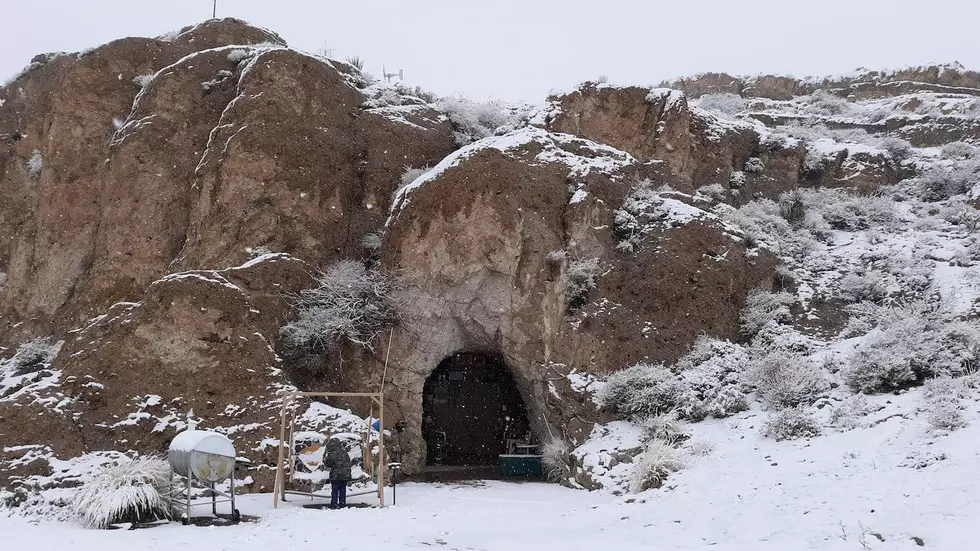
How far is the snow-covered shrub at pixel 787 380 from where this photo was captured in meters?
12.2

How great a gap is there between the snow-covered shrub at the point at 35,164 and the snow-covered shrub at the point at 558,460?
58.0 ft

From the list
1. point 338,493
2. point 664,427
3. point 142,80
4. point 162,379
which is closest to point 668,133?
point 664,427

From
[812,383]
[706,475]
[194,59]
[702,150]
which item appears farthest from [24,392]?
[702,150]

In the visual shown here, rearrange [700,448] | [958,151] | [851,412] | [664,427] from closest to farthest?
1. [851,412]
2. [700,448]
3. [664,427]
4. [958,151]

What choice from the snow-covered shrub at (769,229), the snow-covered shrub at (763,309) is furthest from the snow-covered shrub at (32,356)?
the snow-covered shrub at (769,229)

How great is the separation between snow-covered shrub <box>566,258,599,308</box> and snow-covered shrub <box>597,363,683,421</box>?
85.6 inches

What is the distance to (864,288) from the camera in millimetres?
15984

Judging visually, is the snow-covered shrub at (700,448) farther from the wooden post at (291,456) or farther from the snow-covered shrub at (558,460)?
the wooden post at (291,456)

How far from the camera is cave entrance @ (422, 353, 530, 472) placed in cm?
1920

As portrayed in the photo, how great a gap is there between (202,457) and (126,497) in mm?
1162

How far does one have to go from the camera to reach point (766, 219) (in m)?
18.7

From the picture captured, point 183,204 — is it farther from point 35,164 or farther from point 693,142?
point 693,142

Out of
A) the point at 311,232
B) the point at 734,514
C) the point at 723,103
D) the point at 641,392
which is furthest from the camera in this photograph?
the point at 723,103

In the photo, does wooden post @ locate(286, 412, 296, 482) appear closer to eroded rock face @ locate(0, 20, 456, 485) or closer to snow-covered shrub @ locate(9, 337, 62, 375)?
eroded rock face @ locate(0, 20, 456, 485)
